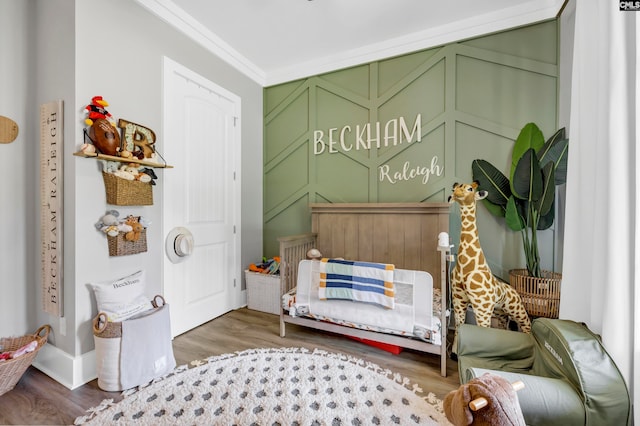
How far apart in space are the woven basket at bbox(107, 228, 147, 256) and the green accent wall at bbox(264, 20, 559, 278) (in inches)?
60.1

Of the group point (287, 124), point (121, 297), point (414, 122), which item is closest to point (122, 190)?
point (121, 297)

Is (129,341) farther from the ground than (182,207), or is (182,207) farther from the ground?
(182,207)

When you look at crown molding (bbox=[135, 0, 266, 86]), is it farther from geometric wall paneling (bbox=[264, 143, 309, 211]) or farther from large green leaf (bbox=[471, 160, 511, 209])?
large green leaf (bbox=[471, 160, 511, 209])

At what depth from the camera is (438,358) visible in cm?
205

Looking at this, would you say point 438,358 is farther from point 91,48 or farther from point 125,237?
point 91,48

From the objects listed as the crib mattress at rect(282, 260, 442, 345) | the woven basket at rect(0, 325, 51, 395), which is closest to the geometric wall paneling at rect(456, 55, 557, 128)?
the crib mattress at rect(282, 260, 442, 345)

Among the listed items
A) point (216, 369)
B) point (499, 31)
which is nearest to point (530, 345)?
point (216, 369)

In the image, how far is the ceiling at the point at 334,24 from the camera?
2193 mm

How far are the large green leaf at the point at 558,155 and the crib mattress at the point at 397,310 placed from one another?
1.16m

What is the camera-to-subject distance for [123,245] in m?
1.88

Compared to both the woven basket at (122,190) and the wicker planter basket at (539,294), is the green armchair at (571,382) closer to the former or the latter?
the wicker planter basket at (539,294)

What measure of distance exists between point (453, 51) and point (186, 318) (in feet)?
11.0

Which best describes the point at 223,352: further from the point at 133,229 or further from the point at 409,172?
the point at 409,172

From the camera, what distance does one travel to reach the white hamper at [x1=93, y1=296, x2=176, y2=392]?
1637 mm
